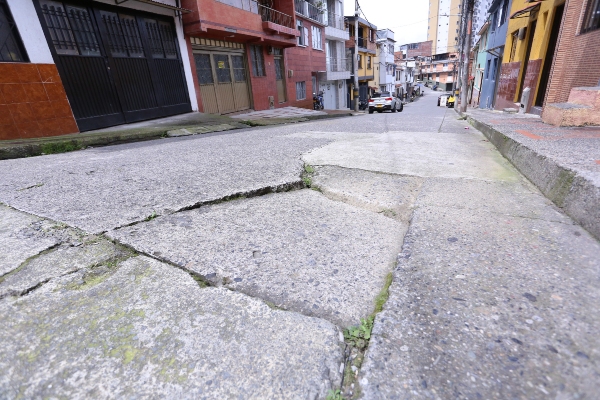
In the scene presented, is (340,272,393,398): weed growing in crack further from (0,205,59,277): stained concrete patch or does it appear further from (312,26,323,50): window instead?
(312,26,323,50): window

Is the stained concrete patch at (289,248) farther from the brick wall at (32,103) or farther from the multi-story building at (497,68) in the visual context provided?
the multi-story building at (497,68)

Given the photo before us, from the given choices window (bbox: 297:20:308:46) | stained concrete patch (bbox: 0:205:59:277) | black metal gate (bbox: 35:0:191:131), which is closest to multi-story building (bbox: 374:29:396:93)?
window (bbox: 297:20:308:46)

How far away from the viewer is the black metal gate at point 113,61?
5562 mm

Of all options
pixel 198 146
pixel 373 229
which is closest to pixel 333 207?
pixel 373 229

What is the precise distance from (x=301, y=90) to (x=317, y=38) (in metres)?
4.62

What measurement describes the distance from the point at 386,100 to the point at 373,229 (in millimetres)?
19913

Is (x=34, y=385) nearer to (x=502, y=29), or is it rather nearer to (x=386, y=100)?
(x=502, y=29)

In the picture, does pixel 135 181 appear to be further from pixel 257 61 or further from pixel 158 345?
pixel 257 61

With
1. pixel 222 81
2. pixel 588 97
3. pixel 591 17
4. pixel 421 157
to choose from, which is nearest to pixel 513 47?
pixel 591 17

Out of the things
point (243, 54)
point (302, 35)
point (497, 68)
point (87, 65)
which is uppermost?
point (302, 35)

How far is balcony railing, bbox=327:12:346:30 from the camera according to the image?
2006cm

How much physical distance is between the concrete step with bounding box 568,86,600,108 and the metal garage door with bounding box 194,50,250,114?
28.3 ft

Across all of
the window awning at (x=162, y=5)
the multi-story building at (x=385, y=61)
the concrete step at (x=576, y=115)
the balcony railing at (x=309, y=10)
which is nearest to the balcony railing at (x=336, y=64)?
the balcony railing at (x=309, y=10)

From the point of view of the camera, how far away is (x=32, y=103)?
4934 millimetres
